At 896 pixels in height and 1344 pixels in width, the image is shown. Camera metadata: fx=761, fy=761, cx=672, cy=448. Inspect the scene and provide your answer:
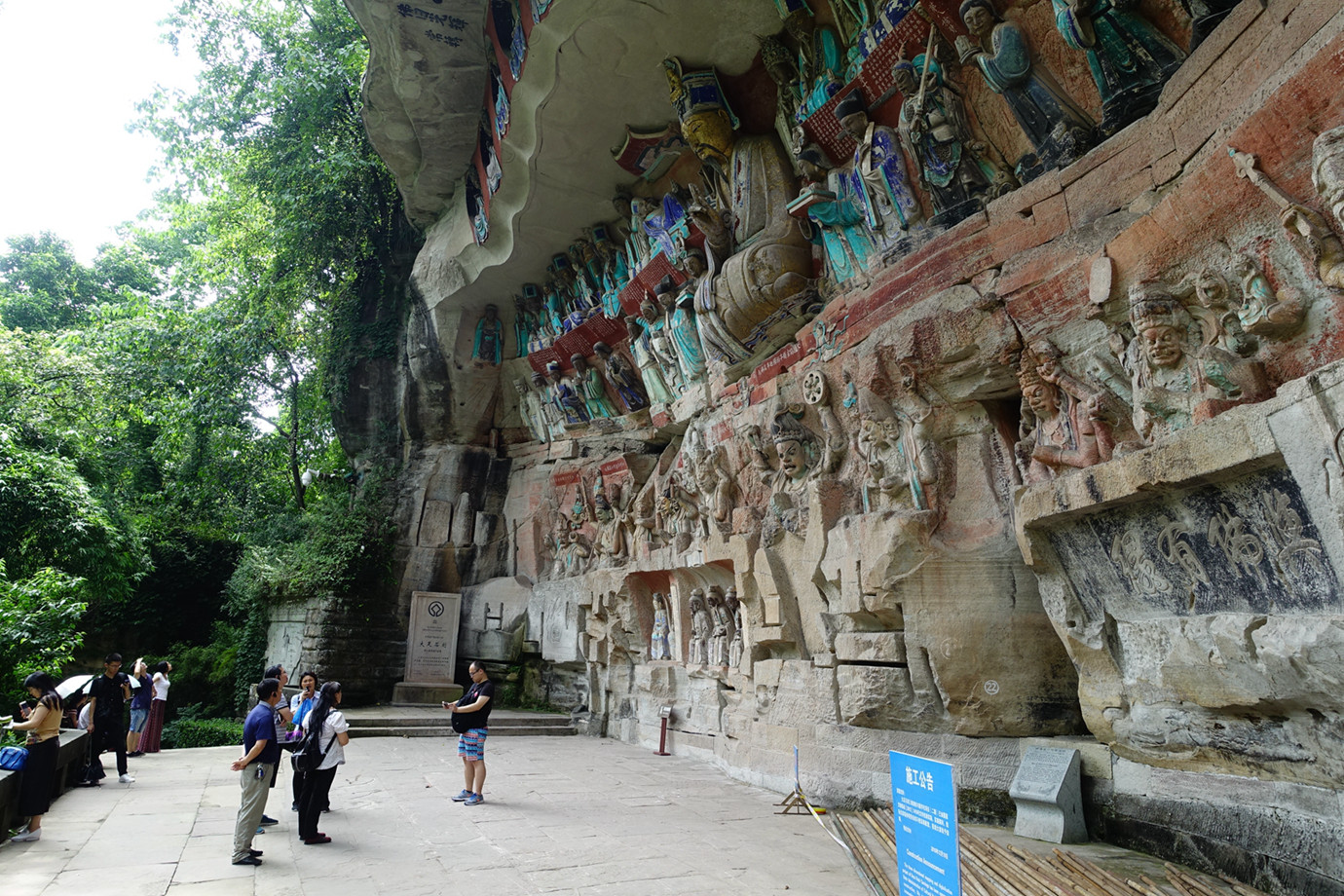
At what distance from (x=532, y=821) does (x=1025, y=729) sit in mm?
3327

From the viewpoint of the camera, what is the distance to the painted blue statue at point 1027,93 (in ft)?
15.7

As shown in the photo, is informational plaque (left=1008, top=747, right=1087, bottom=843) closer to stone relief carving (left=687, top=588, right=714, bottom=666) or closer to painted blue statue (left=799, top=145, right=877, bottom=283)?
painted blue statue (left=799, top=145, right=877, bottom=283)

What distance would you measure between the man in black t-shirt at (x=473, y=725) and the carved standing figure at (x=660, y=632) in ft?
12.9

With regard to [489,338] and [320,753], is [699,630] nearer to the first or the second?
[320,753]

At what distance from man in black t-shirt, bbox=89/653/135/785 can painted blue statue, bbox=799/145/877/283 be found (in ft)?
22.7

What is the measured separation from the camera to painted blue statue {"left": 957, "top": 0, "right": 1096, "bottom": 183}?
4781mm

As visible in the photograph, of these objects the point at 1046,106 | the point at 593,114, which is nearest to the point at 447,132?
the point at 593,114

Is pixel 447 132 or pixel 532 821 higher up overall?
pixel 447 132

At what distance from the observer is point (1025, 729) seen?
5070mm

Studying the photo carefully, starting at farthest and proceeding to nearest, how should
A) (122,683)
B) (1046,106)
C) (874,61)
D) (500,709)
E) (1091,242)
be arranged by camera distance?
(500,709) → (122,683) → (874,61) → (1046,106) → (1091,242)

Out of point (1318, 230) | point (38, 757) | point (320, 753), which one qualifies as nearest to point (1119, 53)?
point (1318, 230)

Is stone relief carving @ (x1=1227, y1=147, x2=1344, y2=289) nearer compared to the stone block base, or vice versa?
stone relief carving @ (x1=1227, y1=147, x2=1344, y2=289)

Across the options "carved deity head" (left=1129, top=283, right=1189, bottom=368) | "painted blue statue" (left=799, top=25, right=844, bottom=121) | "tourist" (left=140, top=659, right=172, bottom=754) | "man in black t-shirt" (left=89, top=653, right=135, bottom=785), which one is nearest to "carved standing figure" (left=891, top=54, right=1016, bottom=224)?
"painted blue statue" (left=799, top=25, right=844, bottom=121)

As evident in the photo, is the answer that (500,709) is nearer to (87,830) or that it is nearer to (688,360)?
(688,360)
